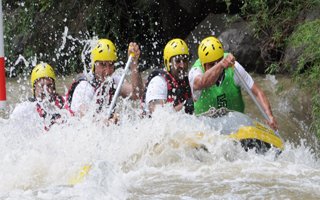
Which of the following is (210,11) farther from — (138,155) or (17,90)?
(138,155)

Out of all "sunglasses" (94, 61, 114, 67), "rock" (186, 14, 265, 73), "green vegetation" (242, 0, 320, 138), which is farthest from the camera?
"rock" (186, 14, 265, 73)

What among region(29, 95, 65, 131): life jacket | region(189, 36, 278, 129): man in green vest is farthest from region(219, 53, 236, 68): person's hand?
region(29, 95, 65, 131): life jacket

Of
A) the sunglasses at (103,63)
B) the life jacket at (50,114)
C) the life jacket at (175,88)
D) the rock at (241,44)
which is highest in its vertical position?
the rock at (241,44)

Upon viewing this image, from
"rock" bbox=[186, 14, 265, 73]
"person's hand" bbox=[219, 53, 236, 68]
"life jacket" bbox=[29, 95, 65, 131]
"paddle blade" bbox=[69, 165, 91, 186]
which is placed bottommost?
"paddle blade" bbox=[69, 165, 91, 186]

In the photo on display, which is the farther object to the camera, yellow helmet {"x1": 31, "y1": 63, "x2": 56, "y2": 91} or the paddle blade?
yellow helmet {"x1": 31, "y1": 63, "x2": 56, "y2": 91}

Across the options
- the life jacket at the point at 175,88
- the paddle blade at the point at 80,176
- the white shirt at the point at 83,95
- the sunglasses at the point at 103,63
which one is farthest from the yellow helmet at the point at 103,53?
the paddle blade at the point at 80,176

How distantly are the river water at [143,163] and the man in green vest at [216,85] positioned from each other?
63 centimetres

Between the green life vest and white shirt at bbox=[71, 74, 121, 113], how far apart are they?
104 centimetres

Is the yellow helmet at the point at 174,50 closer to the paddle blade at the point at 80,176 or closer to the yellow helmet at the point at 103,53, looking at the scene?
the yellow helmet at the point at 103,53

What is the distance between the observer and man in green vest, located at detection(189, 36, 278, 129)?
7020mm

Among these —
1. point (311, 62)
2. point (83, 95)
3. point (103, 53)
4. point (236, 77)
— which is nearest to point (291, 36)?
point (311, 62)

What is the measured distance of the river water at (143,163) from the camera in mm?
5137

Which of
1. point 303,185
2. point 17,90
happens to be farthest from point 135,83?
point 17,90

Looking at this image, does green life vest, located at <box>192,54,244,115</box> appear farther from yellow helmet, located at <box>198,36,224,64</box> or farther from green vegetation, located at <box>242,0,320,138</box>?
green vegetation, located at <box>242,0,320,138</box>
